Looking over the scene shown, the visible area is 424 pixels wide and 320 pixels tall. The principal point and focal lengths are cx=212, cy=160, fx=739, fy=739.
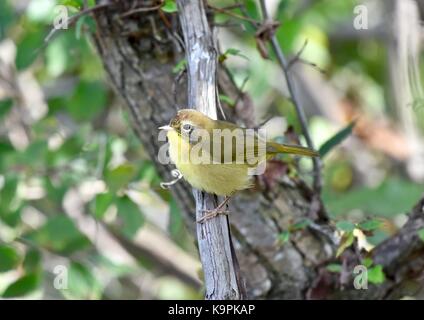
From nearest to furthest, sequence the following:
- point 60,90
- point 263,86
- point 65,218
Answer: point 65,218 < point 263,86 < point 60,90

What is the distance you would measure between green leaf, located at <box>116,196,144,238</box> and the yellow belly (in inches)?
29.6

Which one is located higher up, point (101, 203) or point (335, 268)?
point (101, 203)

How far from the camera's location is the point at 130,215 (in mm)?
3535

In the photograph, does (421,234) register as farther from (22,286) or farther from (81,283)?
(22,286)

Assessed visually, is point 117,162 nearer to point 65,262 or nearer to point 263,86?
point 65,262

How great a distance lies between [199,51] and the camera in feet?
8.70

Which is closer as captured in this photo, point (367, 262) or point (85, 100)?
point (367, 262)

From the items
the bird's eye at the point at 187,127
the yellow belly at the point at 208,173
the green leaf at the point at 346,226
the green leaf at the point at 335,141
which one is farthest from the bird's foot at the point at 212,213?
the green leaf at the point at 335,141

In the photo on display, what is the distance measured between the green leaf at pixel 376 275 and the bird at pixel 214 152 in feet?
1.90

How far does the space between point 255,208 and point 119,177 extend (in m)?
0.73

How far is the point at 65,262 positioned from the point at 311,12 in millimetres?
3015

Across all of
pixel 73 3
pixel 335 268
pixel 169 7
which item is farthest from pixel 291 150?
pixel 73 3

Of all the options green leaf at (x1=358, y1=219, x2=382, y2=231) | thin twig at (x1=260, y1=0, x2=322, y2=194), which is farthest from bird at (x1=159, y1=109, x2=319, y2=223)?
green leaf at (x1=358, y1=219, x2=382, y2=231)
